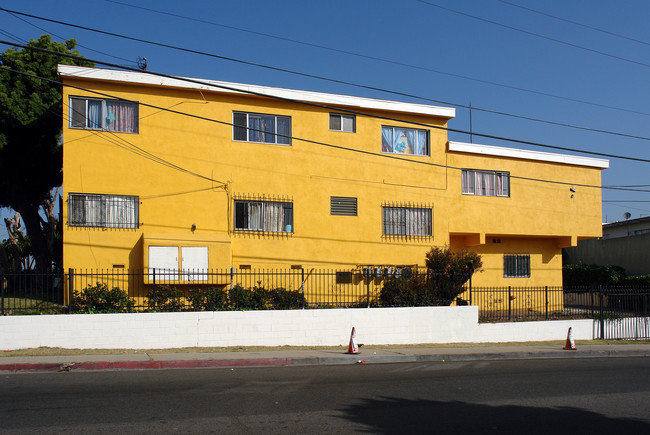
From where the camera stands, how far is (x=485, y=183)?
2406 centimetres

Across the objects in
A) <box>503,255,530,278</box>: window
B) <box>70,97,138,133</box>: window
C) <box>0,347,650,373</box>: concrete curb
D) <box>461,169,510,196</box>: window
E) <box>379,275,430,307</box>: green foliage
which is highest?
<box>70,97,138,133</box>: window

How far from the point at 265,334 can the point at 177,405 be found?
311 inches

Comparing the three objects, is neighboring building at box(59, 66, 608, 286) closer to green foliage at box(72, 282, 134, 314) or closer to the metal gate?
green foliage at box(72, 282, 134, 314)

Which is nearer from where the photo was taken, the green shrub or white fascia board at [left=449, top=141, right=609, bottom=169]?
the green shrub

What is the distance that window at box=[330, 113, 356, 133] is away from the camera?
2178cm

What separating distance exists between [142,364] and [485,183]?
623 inches

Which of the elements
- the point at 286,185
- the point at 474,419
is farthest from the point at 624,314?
the point at 474,419

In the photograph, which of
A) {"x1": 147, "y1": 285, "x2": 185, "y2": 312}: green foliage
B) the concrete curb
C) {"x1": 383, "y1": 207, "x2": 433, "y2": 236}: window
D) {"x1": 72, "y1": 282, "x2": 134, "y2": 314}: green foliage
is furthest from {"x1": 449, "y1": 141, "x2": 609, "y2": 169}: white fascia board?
{"x1": 72, "y1": 282, "x2": 134, "y2": 314}: green foliage

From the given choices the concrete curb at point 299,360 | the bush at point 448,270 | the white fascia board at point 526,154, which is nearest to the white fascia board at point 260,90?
the white fascia board at point 526,154

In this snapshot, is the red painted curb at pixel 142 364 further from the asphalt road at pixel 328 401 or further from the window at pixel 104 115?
the window at pixel 104 115

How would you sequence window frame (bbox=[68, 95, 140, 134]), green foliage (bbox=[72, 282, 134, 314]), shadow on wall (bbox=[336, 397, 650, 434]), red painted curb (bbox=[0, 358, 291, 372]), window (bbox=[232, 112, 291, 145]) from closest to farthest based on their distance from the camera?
shadow on wall (bbox=[336, 397, 650, 434])
red painted curb (bbox=[0, 358, 291, 372])
green foliage (bbox=[72, 282, 134, 314])
window frame (bbox=[68, 95, 140, 134])
window (bbox=[232, 112, 291, 145])

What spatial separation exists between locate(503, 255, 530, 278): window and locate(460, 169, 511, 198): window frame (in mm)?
2874

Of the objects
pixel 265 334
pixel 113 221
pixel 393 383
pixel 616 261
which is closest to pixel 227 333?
pixel 265 334

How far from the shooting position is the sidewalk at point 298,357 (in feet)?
42.5
